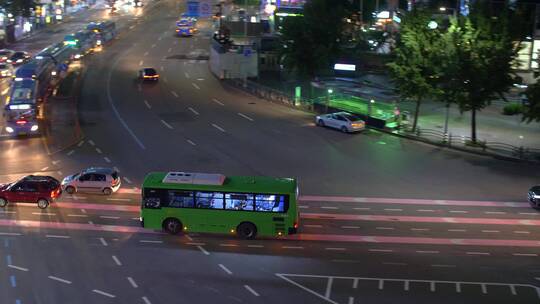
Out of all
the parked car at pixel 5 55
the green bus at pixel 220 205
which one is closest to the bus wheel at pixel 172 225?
the green bus at pixel 220 205

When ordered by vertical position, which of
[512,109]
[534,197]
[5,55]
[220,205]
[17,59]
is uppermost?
[220,205]

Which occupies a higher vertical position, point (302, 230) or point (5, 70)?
point (5, 70)

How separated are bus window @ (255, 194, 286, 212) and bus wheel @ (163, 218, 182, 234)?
335 centimetres

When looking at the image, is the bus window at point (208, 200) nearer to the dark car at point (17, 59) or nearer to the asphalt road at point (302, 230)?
the asphalt road at point (302, 230)

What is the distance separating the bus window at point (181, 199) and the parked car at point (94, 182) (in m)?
6.63

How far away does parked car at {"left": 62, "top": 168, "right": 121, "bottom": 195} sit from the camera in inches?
1298

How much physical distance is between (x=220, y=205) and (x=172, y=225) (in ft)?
7.29

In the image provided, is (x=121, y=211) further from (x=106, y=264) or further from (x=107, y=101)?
(x=107, y=101)

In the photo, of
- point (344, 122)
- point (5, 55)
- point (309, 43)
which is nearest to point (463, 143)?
point (344, 122)

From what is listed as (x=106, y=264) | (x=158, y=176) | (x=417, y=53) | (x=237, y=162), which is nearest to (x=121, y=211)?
(x=158, y=176)

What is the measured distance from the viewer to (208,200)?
27375mm

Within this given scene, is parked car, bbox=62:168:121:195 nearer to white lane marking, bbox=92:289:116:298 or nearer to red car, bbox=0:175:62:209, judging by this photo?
red car, bbox=0:175:62:209

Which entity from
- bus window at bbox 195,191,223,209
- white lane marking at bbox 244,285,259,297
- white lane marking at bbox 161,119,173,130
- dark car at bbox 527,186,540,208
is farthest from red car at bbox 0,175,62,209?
dark car at bbox 527,186,540,208

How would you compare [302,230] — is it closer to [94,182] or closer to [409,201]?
[409,201]
